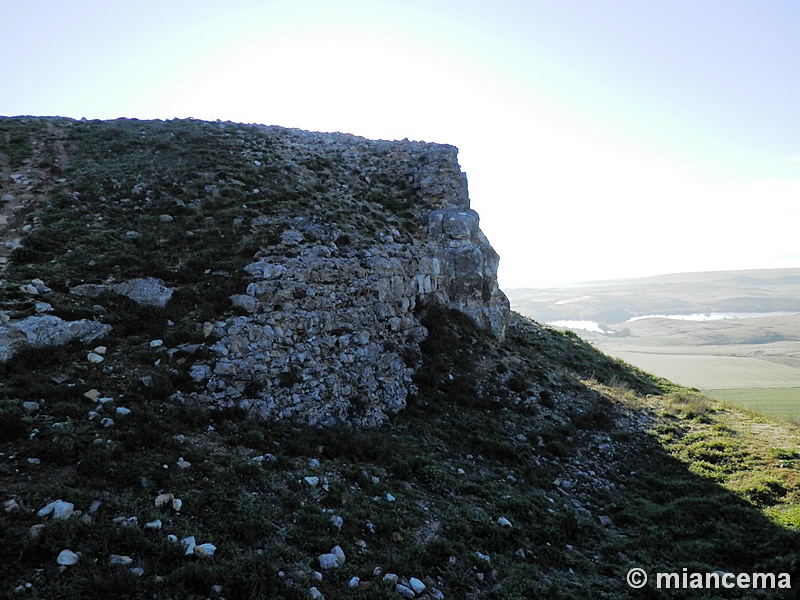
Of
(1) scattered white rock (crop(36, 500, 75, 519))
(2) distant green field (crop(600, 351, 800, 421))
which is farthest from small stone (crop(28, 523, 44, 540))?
(2) distant green field (crop(600, 351, 800, 421))

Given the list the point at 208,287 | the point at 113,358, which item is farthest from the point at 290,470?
the point at 208,287

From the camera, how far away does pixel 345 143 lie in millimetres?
30906

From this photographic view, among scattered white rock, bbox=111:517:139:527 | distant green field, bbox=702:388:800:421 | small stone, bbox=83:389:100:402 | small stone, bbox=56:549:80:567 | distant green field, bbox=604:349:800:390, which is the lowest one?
distant green field, bbox=604:349:800:390

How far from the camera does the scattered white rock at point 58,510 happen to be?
18.6 ft

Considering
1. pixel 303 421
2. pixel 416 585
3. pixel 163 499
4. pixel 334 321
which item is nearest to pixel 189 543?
pixel 163 499

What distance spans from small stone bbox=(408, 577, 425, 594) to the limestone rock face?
580 cm

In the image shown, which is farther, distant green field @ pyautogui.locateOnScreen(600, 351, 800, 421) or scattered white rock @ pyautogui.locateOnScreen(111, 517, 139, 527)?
distant green field @ pyautogui.locateOnScreen(600, 351, 800, 421)

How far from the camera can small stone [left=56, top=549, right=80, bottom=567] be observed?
501cm

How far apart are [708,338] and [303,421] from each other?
398 feet

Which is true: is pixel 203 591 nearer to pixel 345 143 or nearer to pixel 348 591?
pixel 348 591

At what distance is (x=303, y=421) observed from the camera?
11.7m

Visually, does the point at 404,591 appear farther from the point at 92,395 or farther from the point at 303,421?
the point at 92,395

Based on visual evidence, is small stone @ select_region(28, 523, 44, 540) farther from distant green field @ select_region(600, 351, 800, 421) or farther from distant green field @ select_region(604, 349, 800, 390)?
distant green field @ select_region(604, 349, 800, 390)

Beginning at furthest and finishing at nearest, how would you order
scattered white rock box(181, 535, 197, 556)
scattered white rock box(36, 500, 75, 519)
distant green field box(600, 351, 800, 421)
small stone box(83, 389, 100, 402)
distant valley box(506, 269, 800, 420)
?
distant valley box(506, 269, 800, 420)
distant green field box(600, 351, 800, 421)
small stone box(83, 389, 100, 402)
scattered white rock box(181, 535, 197, 556)
scattered white rock box(36, 500, 75, 519)
